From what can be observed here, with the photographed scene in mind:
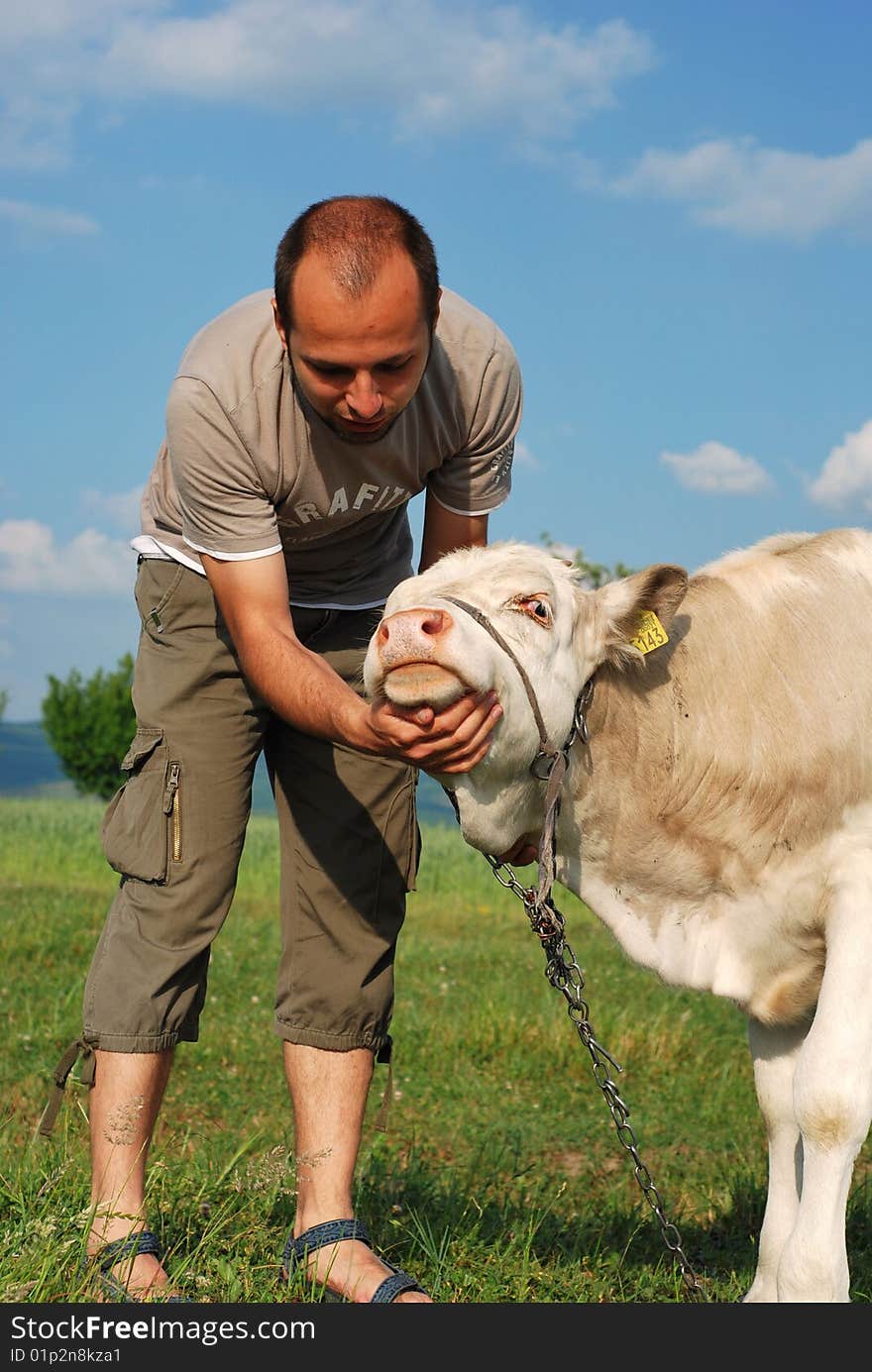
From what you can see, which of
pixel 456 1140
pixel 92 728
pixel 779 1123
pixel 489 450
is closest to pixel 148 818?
pixel 489 450

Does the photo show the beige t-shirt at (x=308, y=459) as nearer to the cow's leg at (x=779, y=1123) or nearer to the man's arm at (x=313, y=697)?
the man's arm at (x=313, y=697)

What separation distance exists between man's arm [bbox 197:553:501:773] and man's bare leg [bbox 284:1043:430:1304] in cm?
135

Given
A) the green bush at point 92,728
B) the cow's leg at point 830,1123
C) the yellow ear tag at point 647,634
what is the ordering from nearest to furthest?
the cow's leg at point 830,1123 < the yellow ear tag at point 647,634 < the green bush at point 92,728

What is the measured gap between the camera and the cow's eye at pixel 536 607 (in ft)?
12.1

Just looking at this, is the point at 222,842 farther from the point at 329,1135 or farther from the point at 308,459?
the point at 308,459

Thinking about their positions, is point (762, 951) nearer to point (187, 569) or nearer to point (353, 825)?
point (353, 825)

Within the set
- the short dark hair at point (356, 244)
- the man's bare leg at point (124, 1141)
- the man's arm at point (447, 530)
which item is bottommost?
the man's bare leg at point (124, 1141)

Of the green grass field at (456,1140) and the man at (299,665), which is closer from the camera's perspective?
the man at (299,665)

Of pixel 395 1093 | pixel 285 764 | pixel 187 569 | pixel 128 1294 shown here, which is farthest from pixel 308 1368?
pixel 395 1093

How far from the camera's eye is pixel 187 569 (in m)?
4.61

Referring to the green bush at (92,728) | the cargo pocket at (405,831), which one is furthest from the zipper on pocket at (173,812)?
the green bush at (92,728)

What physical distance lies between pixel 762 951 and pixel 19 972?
6.46 metres

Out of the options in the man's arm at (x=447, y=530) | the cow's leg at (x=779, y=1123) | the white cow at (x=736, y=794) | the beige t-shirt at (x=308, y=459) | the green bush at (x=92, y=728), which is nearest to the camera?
the white cow at (x=736, y=794)

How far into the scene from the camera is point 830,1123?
145 inches
